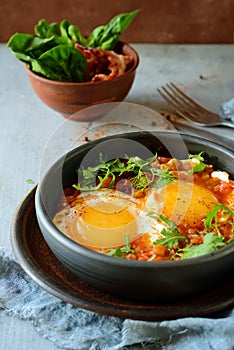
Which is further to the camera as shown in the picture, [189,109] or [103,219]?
[189,109]

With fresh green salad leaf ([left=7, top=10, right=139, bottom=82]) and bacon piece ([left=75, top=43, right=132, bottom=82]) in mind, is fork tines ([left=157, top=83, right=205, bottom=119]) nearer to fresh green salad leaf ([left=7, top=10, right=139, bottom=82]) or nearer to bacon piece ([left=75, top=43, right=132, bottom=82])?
bacon piece ([left=75, top=43, right=132, bottom=82])

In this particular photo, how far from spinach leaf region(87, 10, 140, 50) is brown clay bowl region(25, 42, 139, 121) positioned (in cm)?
20

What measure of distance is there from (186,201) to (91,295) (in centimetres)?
45

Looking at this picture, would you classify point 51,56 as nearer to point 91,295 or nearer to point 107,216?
point 107,216

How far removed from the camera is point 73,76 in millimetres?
2830

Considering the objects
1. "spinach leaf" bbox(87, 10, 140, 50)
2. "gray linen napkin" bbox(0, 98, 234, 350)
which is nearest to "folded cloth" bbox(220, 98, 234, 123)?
"spinach leaf" bbox(87, 10, 140, 50)

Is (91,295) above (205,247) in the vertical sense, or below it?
below

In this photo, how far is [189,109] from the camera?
2.94 m

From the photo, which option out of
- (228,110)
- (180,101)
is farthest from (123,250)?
(180,101)

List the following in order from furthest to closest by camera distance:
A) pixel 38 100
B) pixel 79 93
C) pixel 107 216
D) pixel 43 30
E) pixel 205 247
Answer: pixel 38 100
pixel 43 30
pixel 79 93
pixel 107 216
pixel 205 247

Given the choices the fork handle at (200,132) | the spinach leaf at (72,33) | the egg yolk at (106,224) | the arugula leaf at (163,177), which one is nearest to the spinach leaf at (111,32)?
the spinach leaf at (72,33)

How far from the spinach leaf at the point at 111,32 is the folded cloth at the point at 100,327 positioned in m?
1.57

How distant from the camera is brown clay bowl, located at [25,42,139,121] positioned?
276cm

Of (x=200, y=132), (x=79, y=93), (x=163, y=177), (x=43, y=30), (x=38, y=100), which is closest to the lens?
(x=163, y=177)
